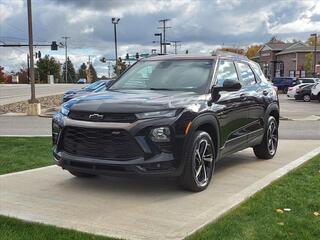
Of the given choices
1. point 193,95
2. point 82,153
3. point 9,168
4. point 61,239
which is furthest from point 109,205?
point 9,168

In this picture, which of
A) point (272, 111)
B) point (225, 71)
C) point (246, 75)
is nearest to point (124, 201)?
point (225, 71)

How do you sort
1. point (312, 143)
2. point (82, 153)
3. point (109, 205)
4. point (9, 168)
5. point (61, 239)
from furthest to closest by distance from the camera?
point (312, 143) < point (9, 168) < point (82, 153) < point (109, 205) < point (61, 239)

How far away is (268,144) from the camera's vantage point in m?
8.57

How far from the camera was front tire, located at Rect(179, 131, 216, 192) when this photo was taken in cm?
580

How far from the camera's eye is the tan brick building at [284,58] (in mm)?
101625

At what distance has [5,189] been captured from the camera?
20.2ft

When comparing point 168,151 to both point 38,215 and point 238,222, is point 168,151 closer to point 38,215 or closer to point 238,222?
point 238,222

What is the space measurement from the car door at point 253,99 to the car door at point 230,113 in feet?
0.58

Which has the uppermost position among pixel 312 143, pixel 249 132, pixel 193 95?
pixel 193 95

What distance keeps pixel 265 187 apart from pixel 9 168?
3861 mm

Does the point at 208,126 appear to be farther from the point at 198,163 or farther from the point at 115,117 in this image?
the point at 115,117

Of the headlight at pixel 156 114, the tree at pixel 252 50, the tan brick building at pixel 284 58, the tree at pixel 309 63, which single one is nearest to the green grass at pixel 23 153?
the headlight at pixel 156 114

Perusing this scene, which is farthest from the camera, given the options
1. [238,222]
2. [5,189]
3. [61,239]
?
[5,189]

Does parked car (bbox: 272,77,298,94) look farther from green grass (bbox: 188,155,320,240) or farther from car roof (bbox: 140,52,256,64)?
green grass (bbox: 188,155,320,240)
